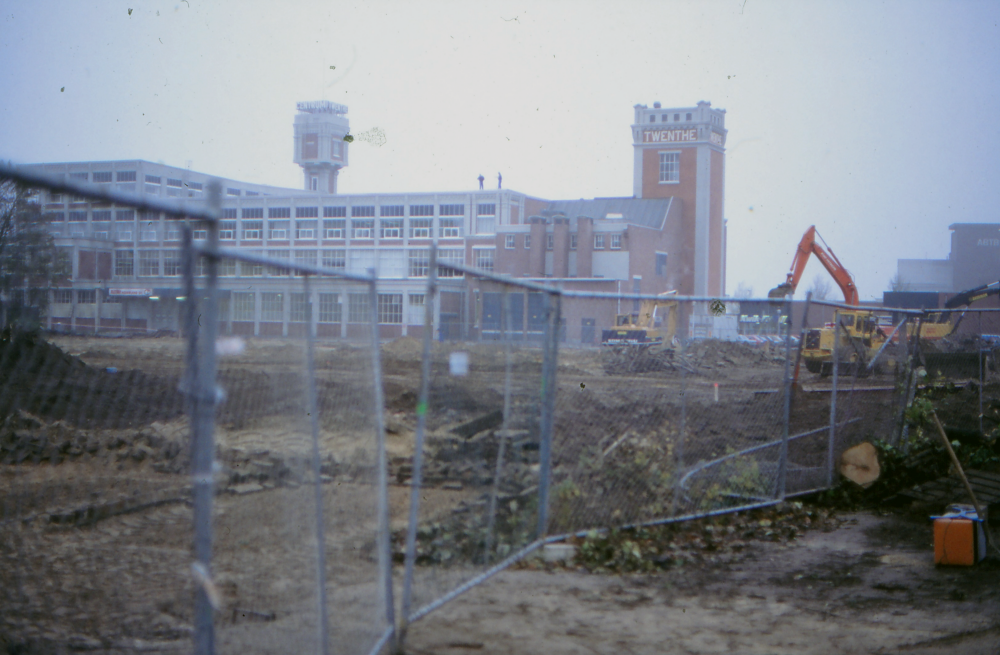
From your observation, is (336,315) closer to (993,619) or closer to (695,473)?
(993,619)

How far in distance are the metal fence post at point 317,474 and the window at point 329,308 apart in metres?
0.19

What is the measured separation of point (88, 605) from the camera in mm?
2549

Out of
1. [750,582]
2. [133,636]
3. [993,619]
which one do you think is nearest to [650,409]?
[750,582]

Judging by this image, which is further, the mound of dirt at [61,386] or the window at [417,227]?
the window at [417,227]

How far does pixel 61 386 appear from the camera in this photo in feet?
6.52

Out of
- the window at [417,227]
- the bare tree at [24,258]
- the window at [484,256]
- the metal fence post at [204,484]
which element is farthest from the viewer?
the window at [417,227]

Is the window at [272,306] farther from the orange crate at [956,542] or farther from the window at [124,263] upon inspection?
the orange crate at [956,542]

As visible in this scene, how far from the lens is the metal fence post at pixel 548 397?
6.55 m

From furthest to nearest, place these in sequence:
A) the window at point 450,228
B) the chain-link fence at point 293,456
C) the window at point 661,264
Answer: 1. the window at point 450,228
2. the window at point 661,264
3. the chain-link fence at point 293,456

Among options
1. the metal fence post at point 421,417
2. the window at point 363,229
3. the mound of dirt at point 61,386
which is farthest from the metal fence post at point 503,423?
the window at point 363,229

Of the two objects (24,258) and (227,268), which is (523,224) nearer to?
(227,268)

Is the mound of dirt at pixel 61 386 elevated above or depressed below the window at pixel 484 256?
below

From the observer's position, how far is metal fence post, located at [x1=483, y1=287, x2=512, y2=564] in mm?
5715

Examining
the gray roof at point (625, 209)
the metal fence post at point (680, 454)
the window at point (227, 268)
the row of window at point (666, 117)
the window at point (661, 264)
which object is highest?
the row of window at point (666, 117)
